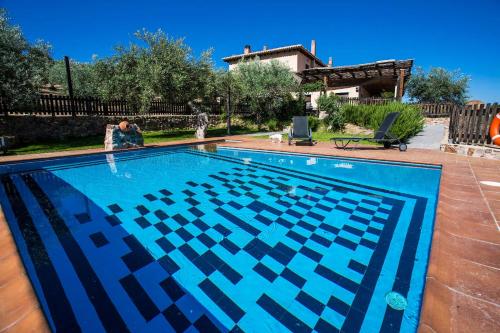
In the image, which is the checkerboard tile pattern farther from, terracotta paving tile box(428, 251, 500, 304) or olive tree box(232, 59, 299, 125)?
olive tree box(232, 59, 299, 125)

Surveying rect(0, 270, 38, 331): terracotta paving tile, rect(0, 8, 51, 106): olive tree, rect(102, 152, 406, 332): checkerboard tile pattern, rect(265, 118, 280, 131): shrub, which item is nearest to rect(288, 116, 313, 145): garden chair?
rect(102, 152, 406, 332): checkerboard tile pattern

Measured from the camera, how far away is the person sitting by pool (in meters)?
8.85

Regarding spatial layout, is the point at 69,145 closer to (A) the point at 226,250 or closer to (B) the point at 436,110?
(A) the point at 226,250

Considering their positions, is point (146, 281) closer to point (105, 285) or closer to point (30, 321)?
point (105, 285)

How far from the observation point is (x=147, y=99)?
12164mm

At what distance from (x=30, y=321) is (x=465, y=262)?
299cm

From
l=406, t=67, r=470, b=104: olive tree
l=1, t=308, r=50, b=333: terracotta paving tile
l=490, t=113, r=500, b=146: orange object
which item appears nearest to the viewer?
l=1, t=308, r=50, b=333: terracotta paving tile

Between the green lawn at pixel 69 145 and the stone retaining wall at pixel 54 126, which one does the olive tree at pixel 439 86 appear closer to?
the green lawn at pixel 69 145

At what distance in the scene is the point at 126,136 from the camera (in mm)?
9148

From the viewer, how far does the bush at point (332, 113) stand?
48.0ft

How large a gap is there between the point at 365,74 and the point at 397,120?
46.4ft

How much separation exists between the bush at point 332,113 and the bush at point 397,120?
14.9 inches

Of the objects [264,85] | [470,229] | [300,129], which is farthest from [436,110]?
[470,229]

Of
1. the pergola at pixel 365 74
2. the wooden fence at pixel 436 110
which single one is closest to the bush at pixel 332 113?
the pergola at pixel 365 74
